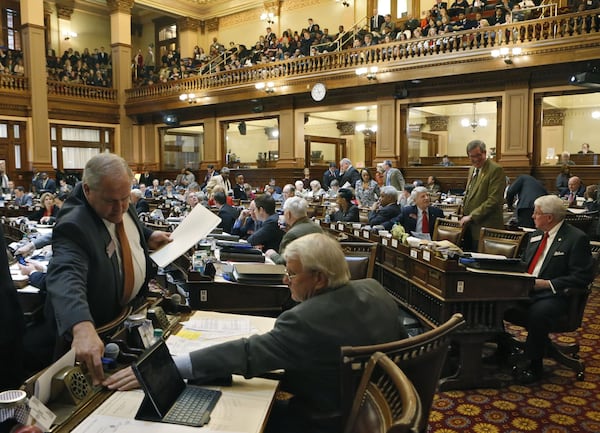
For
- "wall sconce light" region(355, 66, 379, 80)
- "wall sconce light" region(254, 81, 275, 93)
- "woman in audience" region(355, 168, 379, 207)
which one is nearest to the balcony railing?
"wall sconce light" region(254, 81, 275, 93)

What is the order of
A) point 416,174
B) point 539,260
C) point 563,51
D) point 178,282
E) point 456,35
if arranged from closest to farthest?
point 539,260 < point 178,282 < point 563,51 < point 456,35 < point 416,174

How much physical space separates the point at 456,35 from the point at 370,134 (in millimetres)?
7934

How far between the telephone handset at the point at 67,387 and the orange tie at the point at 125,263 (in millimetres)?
639

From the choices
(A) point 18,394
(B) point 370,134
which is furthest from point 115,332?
(B) point 370,134

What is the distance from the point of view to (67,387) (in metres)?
1.49

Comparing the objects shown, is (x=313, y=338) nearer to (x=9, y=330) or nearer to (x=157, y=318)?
(x=157, y=318)

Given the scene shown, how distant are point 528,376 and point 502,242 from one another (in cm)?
117

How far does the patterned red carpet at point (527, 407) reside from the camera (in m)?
2.91

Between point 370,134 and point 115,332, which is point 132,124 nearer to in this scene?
point 370,134

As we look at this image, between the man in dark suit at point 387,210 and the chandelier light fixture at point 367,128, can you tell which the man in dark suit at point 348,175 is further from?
the chandelier light fixture at point 367,128

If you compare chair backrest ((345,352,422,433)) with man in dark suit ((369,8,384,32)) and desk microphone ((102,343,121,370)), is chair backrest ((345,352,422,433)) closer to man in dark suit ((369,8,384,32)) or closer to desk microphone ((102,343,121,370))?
desk microphone ((102,343,121,370))

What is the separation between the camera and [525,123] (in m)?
11.8

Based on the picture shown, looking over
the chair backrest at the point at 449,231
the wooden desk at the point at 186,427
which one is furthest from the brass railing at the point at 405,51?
the wooden desk at the point at 186,427

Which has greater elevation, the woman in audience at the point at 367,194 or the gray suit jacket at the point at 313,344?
the woman in audience at the point at 367,194
